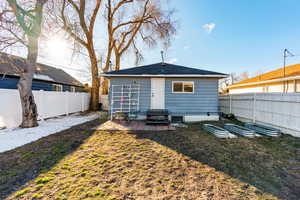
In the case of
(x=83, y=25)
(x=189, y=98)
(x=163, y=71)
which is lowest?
(x=189, y=98)

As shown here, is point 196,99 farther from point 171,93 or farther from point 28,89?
point 28,89

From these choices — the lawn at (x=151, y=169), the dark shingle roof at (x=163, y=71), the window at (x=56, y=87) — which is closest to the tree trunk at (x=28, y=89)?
the lawn at (x=151, y=169)

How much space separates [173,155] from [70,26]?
11827 mm

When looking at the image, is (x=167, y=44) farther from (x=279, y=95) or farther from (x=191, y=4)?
(x=279, y=95)

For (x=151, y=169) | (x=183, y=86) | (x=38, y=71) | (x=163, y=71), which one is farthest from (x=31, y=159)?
(x=38, y=71)

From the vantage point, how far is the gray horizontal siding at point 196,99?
6.87 metres

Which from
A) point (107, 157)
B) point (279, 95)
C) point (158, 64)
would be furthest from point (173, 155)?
point (158, 64)

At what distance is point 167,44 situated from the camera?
11922mm

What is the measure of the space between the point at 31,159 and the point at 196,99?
7004 millimetres

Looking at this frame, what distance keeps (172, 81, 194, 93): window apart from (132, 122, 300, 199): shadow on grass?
317cm

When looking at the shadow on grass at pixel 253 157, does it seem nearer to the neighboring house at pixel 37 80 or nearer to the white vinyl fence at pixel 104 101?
the neighboring house at pixel 37 80

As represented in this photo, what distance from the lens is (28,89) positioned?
16.9ft

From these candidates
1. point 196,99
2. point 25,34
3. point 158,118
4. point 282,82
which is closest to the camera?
point 25,34

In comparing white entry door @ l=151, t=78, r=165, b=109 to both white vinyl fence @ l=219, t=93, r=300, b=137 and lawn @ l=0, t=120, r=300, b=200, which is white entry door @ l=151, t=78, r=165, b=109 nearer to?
lawn @ l=0, t=120, r=300, b=200
